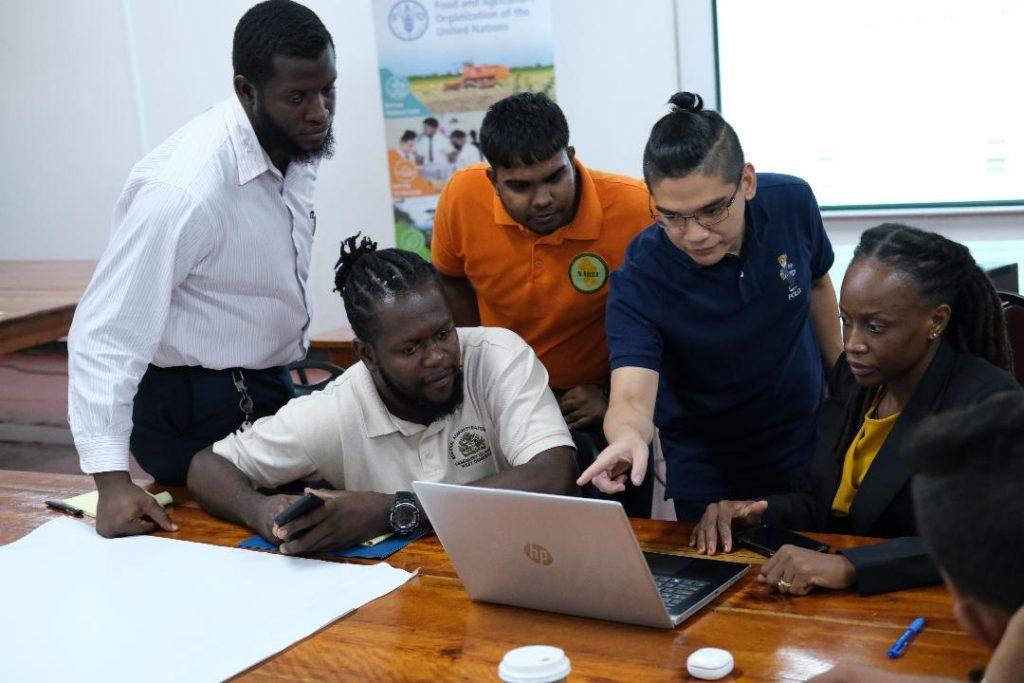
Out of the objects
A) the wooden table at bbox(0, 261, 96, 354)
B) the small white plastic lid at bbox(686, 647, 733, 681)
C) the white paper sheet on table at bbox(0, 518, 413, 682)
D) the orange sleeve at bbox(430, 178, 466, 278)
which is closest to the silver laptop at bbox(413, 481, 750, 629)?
the small white plastic lid at bbox(686, 647, 733, 681)

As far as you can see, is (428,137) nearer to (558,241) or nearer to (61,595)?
(558,241)

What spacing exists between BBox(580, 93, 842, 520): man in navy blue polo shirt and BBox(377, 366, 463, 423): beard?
29 centimetres

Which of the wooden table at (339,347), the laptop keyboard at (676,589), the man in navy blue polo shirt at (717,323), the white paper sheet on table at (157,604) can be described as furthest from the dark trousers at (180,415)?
the wooden table at (339,347)

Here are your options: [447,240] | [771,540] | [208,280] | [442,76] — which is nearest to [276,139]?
[208,280]

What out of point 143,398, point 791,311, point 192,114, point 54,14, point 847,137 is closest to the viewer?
point 791,311

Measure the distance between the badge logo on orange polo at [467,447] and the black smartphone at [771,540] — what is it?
561mm

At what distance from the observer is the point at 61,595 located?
1.86 metres

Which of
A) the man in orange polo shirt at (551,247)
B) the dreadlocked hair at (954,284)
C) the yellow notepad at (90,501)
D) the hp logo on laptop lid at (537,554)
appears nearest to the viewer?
the hp logo on laptop lid at (537,554)

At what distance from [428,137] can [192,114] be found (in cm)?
178

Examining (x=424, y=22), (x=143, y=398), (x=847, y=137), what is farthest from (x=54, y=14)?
(x=143, y=398)

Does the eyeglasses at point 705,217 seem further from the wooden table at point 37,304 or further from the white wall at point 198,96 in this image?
the wooden table at point 37,304

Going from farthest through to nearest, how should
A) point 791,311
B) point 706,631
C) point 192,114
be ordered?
point 192,114 → point 791,311 → point 706,631

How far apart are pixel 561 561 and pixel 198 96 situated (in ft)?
16.9

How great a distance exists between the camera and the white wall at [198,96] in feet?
Result: 15.7
